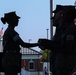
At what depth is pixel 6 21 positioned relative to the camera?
8844 millimetres

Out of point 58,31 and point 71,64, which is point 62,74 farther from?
point 58,31

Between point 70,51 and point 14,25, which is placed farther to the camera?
point 14,25

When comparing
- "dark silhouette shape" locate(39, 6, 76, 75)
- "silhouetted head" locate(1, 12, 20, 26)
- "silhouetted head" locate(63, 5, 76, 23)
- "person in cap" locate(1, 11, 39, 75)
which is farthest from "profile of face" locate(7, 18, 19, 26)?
"silhouetted head" locate(63, 5, 76, 23)

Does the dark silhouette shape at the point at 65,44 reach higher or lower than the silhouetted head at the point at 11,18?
lower

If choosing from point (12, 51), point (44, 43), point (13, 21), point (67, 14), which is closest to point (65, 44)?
point (44, 43)

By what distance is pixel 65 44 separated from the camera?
787cm

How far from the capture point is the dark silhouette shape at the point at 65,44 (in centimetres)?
786

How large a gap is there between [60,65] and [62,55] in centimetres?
18

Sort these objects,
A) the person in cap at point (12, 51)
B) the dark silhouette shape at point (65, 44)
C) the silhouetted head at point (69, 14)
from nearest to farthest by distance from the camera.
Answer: the dark silhouette shape at point (65, 44) → the silhouetted head at point (69, 14) → the person in cap at point (12, 51)

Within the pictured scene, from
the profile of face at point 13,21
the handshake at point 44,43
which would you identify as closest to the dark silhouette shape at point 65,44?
the handshake at point 44,43

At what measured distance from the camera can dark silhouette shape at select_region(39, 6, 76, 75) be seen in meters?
7.86

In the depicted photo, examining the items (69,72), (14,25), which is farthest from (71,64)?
(14,25)

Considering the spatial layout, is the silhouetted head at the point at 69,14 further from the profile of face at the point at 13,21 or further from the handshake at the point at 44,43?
the profile of face at the point at 13,21

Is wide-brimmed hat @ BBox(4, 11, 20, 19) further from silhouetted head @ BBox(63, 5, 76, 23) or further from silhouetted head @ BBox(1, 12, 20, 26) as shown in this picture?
silhouetted head @ BBox(63, 5, 76, 23)
